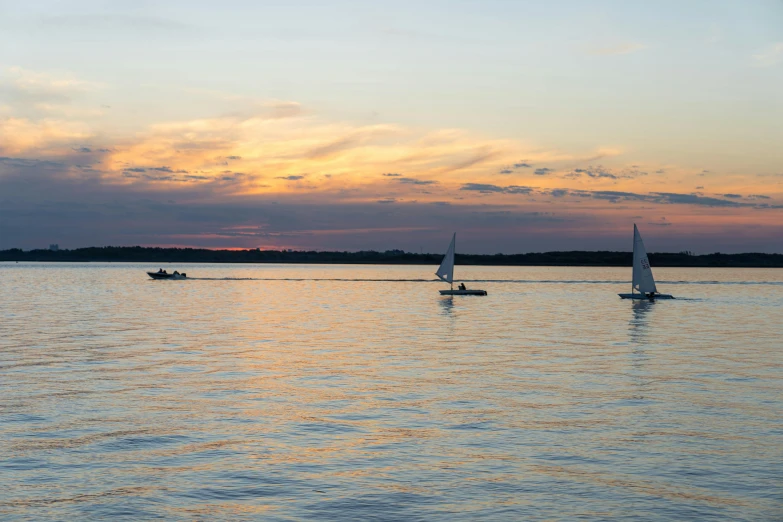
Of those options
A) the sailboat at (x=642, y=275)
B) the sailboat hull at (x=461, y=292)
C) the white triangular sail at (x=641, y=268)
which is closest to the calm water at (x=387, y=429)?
the white triangular sail at (x=641, y=268)

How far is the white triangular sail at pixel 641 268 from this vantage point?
92750 mm

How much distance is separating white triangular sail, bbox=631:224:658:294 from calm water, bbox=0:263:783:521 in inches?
1591

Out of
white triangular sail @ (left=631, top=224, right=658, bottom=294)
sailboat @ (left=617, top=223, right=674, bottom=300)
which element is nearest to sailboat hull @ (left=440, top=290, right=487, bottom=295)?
sailboat @ (left=617, top=223, right=674, bottom=300)

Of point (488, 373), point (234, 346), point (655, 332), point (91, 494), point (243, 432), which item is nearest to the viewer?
point (91, 494)

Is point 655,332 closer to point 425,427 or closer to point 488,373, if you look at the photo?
point 488,373

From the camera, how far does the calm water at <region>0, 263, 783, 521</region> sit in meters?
17.4

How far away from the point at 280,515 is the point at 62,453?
25.6 feet

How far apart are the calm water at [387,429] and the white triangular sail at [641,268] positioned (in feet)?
133

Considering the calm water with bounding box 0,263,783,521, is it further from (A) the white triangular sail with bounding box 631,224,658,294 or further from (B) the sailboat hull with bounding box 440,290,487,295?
(B) the sailboat hull with bounding box 440,290,487,295

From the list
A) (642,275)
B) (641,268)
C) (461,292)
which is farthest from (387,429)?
(461,292)

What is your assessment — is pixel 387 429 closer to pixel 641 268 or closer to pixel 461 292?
pixel 641 268

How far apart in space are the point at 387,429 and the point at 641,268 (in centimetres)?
8002

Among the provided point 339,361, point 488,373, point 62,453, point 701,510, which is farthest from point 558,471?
point 339,361

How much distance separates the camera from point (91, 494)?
17.6 meters
